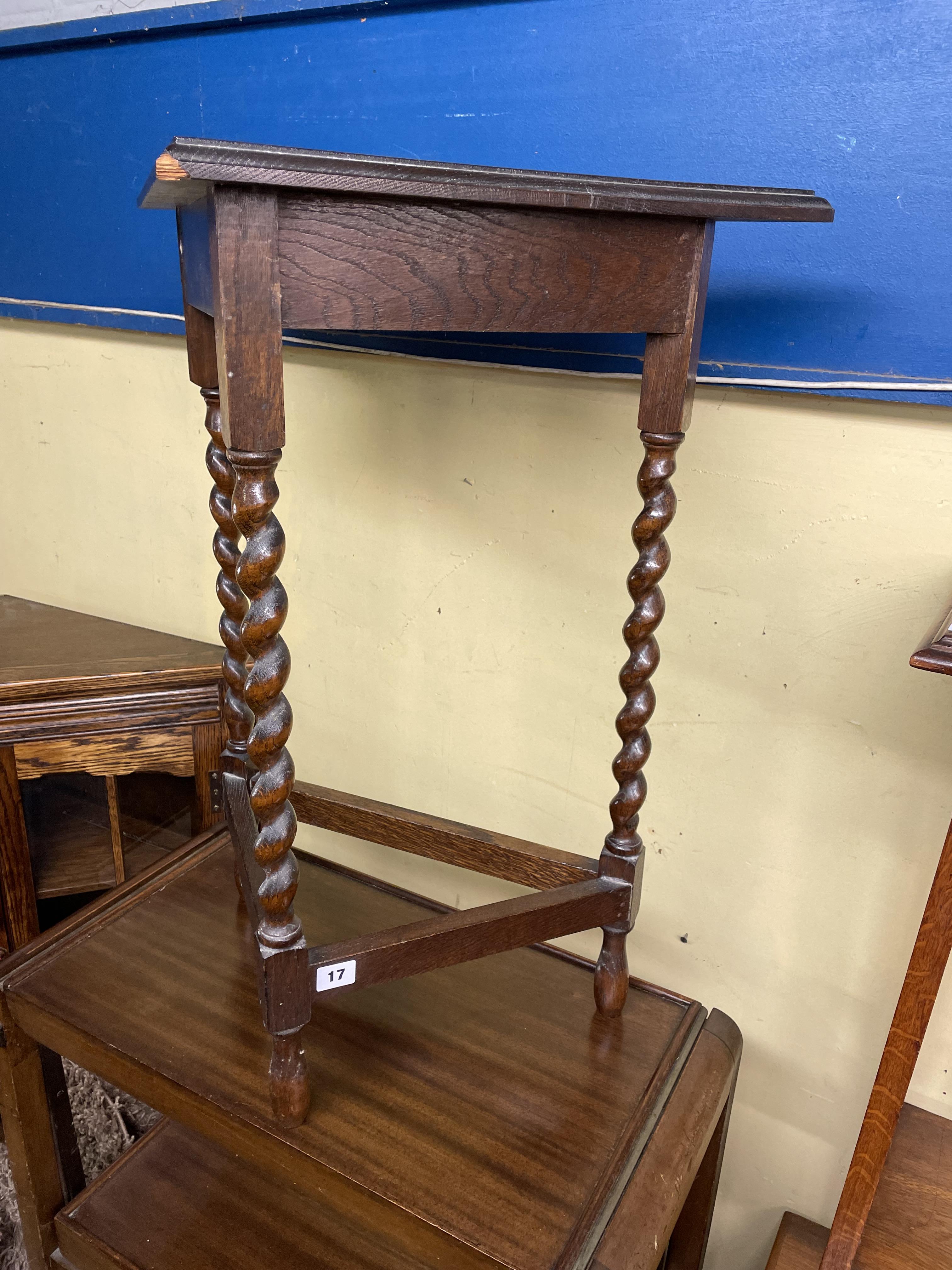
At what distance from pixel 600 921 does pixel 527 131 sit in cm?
92

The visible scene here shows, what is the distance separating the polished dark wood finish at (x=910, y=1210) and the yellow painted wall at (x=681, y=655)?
70 mm

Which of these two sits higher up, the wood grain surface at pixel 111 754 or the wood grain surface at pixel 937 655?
the wood grain surface at pixel 937 655

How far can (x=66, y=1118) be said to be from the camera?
3.85 feet

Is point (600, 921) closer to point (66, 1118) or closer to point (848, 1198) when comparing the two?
point (848, 1198)

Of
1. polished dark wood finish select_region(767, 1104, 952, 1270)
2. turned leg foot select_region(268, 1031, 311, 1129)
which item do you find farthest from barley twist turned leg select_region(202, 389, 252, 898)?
polished dark wood finish select_region(767, 1104, 952, 1270)

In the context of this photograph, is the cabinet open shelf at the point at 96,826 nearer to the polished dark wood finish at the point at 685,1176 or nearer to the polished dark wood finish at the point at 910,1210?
the polished dark wood finish at the point at 685,1176

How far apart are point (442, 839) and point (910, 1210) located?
63cm

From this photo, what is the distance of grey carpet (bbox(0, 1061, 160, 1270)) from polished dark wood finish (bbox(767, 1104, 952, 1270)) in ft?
3.38

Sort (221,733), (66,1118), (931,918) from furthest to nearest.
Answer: (221,733) → (66,1118) → (931,918)

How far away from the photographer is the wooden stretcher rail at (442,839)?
3.49 ft

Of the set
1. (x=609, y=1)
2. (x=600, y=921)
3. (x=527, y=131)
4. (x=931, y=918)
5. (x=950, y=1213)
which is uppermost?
(x=609, y=1)

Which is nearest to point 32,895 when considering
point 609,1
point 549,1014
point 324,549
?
point 324,549

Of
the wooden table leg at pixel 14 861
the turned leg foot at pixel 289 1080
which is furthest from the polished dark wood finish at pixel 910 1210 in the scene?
the wooden table leg at pixel 14 861

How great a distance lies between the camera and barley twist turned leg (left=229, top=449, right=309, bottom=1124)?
730 millimetres
